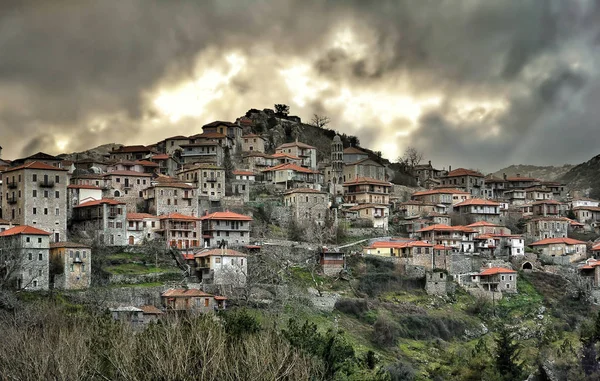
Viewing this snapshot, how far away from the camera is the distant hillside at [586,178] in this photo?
152337mm

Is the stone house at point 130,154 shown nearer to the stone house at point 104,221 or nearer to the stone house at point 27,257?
the stone house at point 104,221

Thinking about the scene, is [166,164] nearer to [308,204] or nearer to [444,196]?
[308,204]

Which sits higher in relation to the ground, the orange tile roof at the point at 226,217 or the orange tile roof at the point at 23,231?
the orange tile roof at the point at 226,217

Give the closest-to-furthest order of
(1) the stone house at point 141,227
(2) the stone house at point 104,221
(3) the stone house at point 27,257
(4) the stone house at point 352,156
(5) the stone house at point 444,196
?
1. (3) the stone house at point 27,257
2. (2) the stone house at point 104,221
3. (1) the stone house at point 141,227
4. (5) the stone house at point 444,196
5. (4) the stone house at point 352,156

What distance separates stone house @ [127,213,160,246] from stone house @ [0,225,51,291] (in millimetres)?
11489

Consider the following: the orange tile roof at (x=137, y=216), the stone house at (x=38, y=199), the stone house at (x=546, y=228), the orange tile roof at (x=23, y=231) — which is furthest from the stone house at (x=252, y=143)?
the orange tile roof at (x=23, y=231)

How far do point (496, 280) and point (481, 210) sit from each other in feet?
58.8

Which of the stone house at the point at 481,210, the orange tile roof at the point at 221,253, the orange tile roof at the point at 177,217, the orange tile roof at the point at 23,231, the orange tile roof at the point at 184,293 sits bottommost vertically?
the orange tile roof at the point at 184,293

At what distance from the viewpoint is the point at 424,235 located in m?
105

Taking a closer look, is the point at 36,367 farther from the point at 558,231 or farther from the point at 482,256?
the point at 558,231

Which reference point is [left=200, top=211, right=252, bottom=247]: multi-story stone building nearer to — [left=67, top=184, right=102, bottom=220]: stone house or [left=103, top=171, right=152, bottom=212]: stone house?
[left=103, top=171, right=152, bottom=212]: stone house

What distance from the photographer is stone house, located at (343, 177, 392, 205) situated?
113 metres

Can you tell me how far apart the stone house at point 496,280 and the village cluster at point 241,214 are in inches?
4.2

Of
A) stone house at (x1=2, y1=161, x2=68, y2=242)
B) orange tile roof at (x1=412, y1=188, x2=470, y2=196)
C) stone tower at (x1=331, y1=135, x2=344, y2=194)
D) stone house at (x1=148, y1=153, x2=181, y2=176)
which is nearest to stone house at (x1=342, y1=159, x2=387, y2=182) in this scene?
stone tower at (x1=331, y1=135, x2=344, y2=194)
